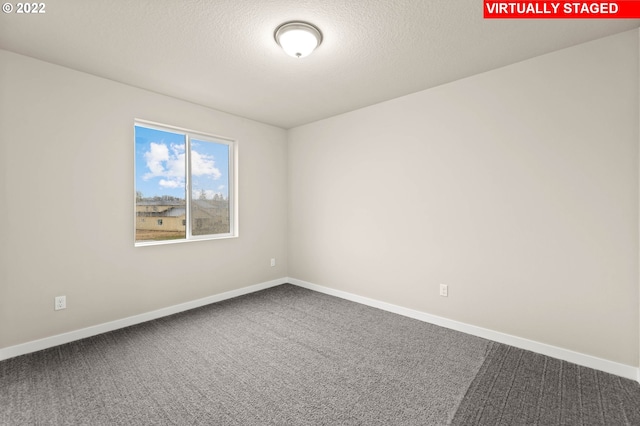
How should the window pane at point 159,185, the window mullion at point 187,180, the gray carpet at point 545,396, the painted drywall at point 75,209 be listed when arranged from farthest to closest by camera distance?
1. the window mullion at point 187,180
2. the window pane at point 159,185
3. the painted drywall at point 75,209
4. the gray carpet at point 545,396

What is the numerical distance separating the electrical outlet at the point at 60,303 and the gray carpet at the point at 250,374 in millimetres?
346

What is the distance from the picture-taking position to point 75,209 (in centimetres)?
271

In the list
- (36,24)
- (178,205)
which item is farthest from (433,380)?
(36,24)

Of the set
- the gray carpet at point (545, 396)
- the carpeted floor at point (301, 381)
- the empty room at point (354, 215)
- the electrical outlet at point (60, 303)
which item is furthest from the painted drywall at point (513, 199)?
the electrical outlet at point (60, 303)

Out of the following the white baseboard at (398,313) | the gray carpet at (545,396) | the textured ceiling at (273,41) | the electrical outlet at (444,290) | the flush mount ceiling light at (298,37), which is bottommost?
the gray carpet at (545,396)

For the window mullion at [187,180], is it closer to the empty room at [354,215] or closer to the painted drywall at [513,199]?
the empty room at [354,215]

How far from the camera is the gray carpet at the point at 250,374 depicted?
1759mm

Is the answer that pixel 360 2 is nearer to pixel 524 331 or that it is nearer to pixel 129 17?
pixel 129 17

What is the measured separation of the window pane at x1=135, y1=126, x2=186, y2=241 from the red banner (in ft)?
11.0

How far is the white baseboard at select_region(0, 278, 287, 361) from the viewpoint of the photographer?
2419mm

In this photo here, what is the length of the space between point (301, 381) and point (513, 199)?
234 centimetres

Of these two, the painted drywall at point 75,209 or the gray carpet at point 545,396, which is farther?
the painted drywall at point 75,209

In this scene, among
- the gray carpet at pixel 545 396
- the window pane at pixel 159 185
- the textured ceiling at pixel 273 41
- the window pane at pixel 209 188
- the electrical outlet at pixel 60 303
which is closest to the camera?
the gray carpet at pixel 545 396

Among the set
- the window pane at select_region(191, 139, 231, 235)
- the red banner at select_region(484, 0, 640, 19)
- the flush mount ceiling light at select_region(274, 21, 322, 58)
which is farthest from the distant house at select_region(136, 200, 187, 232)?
the red banner at select_region(484, 0, 640, 19)
